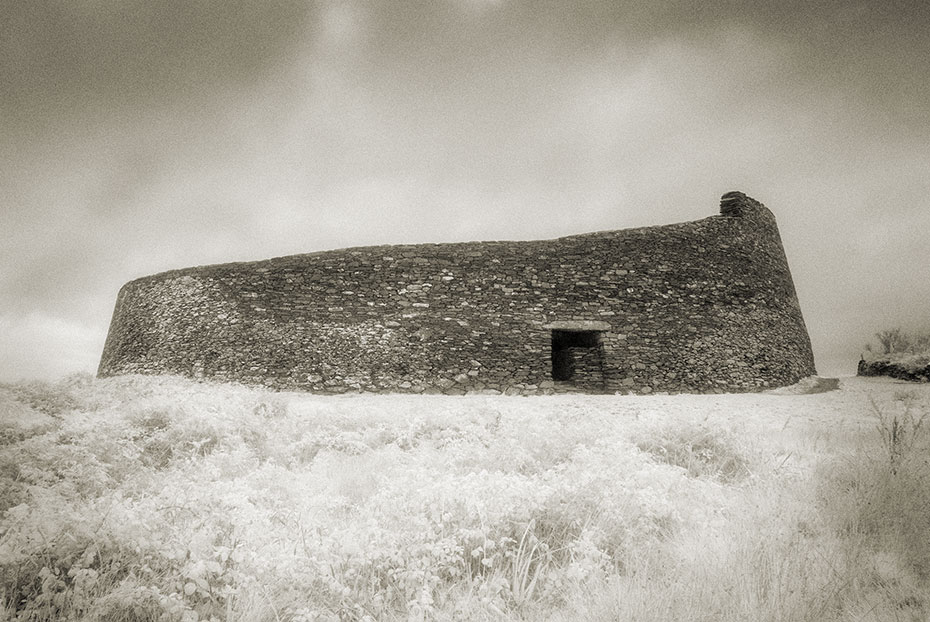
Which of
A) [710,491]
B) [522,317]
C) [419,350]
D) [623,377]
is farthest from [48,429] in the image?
[623,377]

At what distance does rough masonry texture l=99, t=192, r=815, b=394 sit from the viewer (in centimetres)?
1373

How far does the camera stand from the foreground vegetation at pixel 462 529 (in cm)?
238

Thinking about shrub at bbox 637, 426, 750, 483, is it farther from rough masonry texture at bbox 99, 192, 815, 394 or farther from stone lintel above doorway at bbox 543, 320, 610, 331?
stone lintel above doorway at bbox 543, 320, 610, 331

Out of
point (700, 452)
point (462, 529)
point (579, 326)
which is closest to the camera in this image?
point (462, 529)

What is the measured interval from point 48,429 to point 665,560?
611 centimetres

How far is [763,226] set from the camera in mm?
16703

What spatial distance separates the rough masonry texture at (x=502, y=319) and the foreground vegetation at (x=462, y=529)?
25.9 ft

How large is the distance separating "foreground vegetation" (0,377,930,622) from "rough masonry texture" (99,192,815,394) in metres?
7.89

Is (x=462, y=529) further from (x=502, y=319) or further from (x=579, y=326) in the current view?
(x=579, y=326)

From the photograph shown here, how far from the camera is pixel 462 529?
2902 millimetres

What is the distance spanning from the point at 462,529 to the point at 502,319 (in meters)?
11.3

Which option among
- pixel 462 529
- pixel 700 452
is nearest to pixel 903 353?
pixel 700 452

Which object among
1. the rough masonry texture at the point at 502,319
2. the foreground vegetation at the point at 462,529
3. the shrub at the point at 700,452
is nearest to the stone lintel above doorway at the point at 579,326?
the rough masonry texture at the point at 502,319

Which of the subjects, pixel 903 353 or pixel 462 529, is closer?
pixel 462 529
